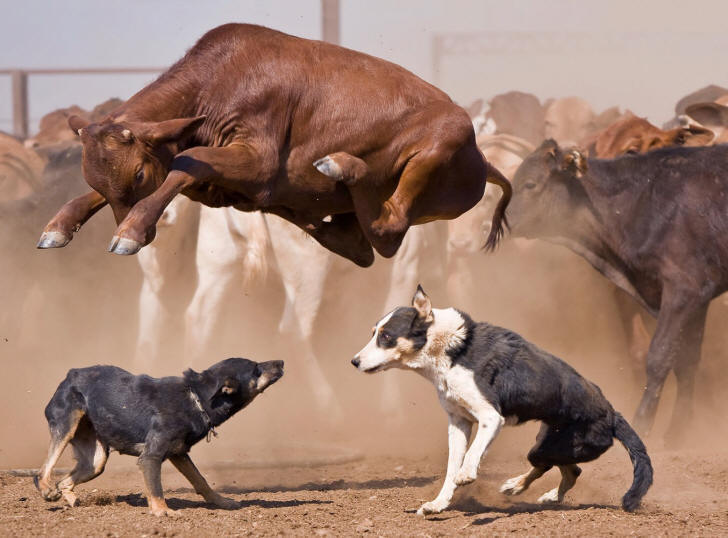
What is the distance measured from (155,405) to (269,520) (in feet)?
3.14

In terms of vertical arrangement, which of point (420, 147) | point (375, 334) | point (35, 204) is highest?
point (420, 147)

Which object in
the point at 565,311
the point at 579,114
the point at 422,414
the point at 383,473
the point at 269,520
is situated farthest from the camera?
the point at 579,114

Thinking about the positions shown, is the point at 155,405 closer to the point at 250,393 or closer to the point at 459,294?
the point at 250,393

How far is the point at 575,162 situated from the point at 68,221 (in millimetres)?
5935

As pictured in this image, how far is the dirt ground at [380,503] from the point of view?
634 cm

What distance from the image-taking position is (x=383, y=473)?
30.5 ft

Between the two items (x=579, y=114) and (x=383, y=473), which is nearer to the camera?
(x=383, y=473)

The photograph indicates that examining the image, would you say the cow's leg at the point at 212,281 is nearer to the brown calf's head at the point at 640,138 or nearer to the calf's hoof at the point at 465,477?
the brown calf's head at the point at 640,138

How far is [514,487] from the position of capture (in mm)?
7344

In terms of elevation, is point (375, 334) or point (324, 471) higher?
point (375, 334)

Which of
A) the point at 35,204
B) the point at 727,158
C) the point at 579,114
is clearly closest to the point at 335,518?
the point at 727,158

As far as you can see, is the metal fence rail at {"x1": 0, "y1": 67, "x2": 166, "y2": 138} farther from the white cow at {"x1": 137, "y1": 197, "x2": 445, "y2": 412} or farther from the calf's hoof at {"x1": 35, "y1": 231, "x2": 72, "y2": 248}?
the calf's hoof at {"x1": 35, "y1": 231, "x2": 72, "y2": 248}

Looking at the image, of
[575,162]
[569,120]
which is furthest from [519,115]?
[575,162]

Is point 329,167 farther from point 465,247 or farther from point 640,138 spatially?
point 640,138
